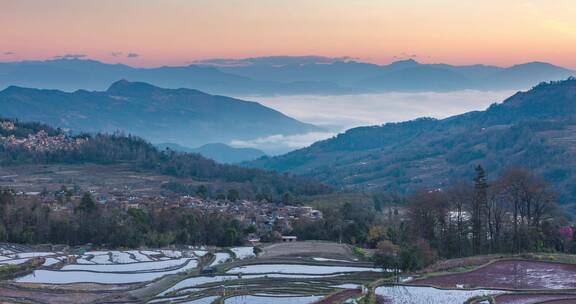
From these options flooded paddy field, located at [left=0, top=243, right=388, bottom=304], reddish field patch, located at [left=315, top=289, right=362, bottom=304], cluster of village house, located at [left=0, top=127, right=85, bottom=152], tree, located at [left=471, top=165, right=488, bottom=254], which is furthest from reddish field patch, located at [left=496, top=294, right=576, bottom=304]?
cluster of village house, located at [left=0, top=127, right=85, bottom=152]

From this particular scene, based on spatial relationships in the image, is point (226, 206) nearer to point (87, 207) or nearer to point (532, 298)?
point (87, 207)

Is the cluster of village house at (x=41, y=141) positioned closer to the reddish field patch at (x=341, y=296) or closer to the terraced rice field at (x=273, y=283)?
the terraced rice field at (x=273, y=283)

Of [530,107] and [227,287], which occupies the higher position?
[530,107]

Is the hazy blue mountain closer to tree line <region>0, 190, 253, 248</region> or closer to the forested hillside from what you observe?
the forested hillside

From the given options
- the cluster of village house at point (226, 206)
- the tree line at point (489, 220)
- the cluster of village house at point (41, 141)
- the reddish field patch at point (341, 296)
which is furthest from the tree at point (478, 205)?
the cluster of village house at point (41, 141)

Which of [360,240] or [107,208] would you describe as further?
[107,208]

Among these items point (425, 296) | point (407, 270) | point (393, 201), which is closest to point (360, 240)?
point (407, 270)

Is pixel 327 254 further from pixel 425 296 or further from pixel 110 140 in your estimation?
pixel 110 140
